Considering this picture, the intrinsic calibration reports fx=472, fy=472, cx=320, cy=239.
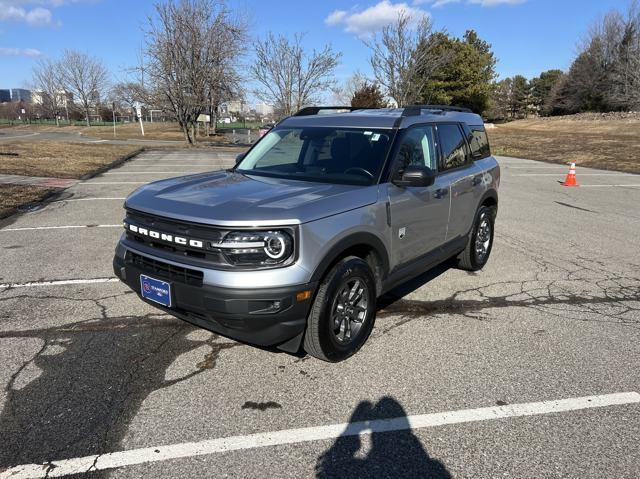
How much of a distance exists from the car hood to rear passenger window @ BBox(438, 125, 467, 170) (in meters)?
1.45

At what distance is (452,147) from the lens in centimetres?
501

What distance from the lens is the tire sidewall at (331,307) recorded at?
10.8 ft

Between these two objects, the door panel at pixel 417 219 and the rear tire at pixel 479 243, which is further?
the rear tire at pixel 479 243

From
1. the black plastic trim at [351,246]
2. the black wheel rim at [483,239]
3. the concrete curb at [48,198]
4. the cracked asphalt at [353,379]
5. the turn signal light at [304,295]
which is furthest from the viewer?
the concrete curb at [48,198]

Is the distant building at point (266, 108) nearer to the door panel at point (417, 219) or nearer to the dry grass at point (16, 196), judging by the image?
the dry grass at point (16, 196)

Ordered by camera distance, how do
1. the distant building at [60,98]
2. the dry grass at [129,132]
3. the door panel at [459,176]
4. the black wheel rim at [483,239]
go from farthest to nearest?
the distant building at [60,98] < the dry grass at [129,132] < the black wheel rim at [483,239] < the door panel at [459,176]

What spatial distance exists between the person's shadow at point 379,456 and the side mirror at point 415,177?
1780 mm

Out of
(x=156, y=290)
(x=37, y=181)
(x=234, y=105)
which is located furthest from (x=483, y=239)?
(x=234, y=105)

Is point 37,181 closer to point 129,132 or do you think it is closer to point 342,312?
point 342,312

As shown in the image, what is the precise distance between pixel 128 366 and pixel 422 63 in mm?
29808

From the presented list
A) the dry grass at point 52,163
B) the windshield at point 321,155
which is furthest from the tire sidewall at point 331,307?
the dry grass at point 52,163

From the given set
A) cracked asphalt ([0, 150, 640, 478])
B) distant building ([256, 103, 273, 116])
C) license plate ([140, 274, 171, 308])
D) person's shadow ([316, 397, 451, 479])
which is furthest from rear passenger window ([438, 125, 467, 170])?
distant building ([256, 103, 273, 116])

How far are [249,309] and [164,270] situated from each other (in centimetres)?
79

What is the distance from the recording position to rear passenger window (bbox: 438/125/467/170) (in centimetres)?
480
